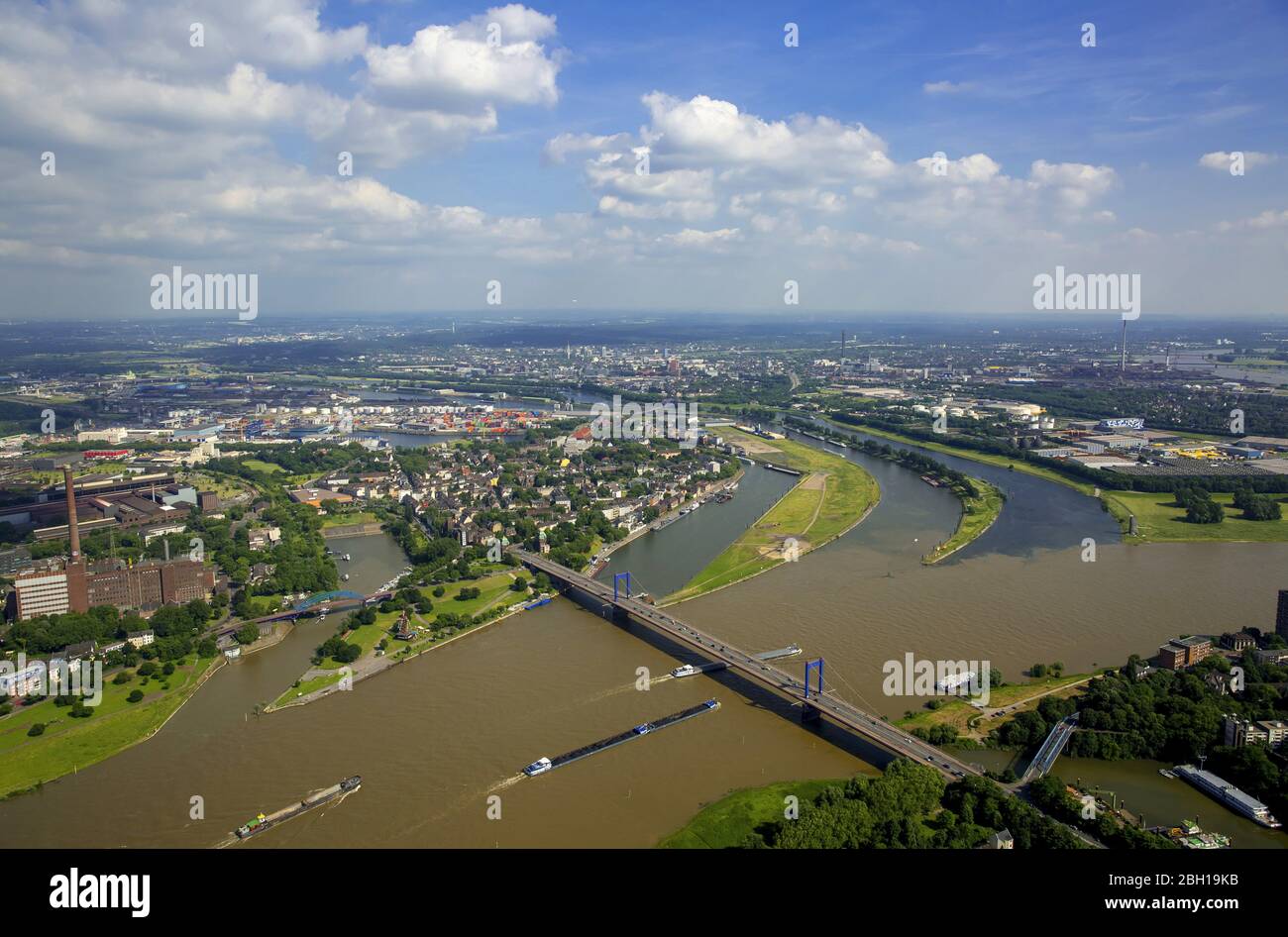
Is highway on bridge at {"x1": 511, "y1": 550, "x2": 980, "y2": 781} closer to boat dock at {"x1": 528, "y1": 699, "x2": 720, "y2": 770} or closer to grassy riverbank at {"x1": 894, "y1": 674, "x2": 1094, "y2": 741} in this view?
grassy riverbank at {"x1": 894, "y1": 674, "x2": 1094, "y2": 741}

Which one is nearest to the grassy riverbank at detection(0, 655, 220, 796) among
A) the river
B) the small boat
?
the river

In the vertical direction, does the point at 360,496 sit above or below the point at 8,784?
above

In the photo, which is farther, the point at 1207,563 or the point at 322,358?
the point at 322,358

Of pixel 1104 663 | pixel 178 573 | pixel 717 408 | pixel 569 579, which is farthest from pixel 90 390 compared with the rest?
pixel 1104 663

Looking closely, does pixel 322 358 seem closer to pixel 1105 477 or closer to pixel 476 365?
pixel 476 365

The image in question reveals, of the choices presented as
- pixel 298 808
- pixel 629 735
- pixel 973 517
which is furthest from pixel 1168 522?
pixel 298 808

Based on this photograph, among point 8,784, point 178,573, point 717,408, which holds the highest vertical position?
point 717,408
